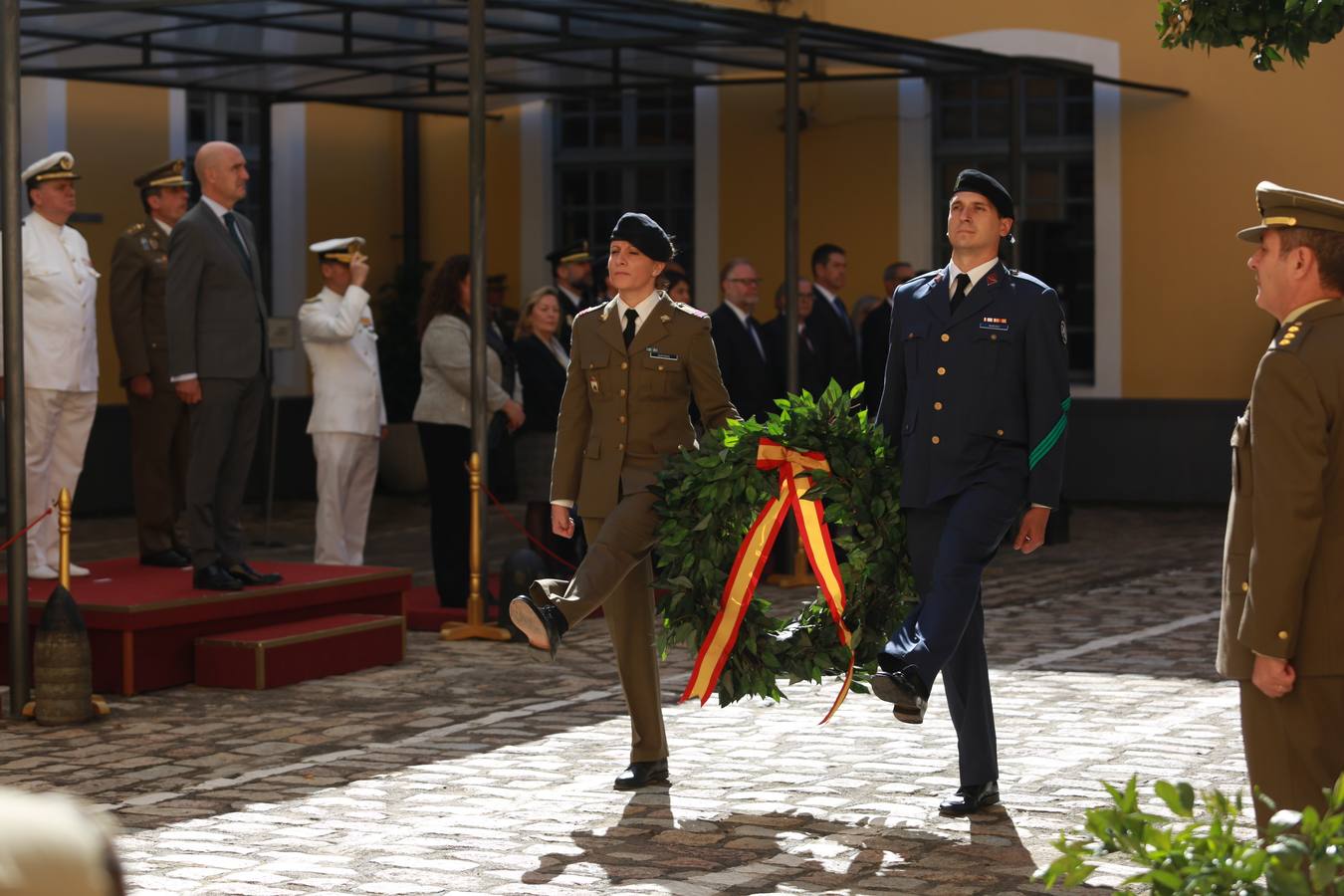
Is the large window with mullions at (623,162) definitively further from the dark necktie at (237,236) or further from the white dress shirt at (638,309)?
the white dress shirt at (638,309)

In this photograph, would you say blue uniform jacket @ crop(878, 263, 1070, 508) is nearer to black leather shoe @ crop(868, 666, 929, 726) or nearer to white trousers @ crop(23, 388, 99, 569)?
black leather shoe @ crop(868, 666, 929, 726)

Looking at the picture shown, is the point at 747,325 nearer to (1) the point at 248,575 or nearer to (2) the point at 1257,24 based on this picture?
(1) the point at 248,575

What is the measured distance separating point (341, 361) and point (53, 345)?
5.45 feet

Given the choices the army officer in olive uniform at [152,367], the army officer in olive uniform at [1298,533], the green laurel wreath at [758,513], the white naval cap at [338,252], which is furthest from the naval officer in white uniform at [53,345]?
the army officer in olive uniform at [1298,533]

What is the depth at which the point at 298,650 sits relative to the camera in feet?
30.8

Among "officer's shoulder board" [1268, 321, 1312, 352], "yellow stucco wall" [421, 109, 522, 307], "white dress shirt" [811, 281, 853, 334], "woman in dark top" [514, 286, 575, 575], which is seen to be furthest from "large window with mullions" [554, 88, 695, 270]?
"officer's shoulder board" [1268, 321, 1312, 352]

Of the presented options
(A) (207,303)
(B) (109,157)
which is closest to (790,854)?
(A) (207,303)

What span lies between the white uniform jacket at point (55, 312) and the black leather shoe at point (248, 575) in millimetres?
1436

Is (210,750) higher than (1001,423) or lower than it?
lower

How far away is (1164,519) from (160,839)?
12739 millimetres

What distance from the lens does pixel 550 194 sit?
2080cm

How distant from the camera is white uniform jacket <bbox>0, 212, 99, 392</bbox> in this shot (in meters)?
10.3

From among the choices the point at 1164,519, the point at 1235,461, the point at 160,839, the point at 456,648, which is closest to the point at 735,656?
the point at 160,839

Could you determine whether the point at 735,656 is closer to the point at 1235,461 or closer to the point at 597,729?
the point at 597,729
